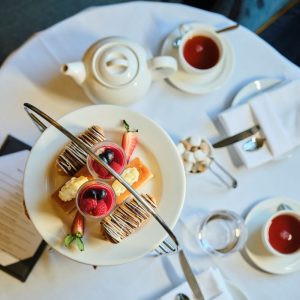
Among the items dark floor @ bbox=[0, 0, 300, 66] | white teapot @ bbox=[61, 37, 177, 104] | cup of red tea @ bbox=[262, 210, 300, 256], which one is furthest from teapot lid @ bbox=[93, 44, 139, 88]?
dark floor @ bbox=[0, 0, 300, 66]

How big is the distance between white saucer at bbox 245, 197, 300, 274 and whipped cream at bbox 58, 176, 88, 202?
428 millimetres

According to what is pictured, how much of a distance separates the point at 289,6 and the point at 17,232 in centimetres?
107

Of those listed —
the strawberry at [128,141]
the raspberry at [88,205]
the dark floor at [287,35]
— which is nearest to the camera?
the raspberry at [88,205]

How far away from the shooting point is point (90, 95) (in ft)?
3.44

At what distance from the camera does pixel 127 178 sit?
84cm

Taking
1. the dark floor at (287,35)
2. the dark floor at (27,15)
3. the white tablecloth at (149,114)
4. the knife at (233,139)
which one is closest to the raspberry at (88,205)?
the white tablecloth at (149,114)

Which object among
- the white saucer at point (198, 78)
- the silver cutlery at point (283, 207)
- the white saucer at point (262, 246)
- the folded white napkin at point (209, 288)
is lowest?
the folded white napkin at point (209, 288)

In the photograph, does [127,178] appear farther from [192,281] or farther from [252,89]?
[252,89]

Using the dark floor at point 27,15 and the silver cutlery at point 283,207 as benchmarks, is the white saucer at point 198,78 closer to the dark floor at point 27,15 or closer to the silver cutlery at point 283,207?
the silver cutlery at point 283,207

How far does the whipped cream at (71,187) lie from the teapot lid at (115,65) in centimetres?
26

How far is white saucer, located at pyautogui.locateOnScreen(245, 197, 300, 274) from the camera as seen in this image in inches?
40.5

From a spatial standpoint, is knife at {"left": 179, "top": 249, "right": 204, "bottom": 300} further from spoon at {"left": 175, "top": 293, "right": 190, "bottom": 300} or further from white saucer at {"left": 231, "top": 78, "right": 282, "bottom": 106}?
white saucer at {"left": 231, "top": 78, "right": 282, "bottom": 106}

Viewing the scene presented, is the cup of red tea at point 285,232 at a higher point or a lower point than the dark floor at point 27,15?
lower

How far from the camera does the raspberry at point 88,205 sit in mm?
776
